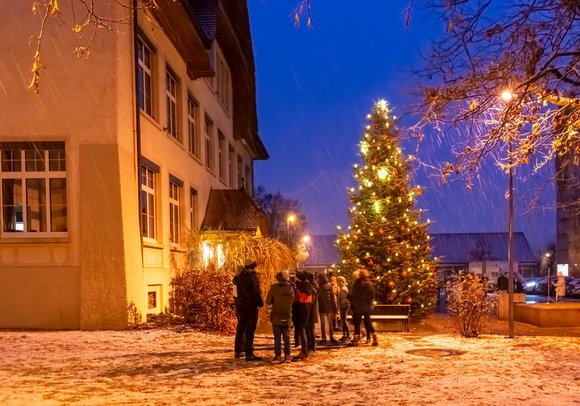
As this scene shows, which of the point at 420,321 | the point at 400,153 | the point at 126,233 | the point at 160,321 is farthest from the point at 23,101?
the point at 420,321

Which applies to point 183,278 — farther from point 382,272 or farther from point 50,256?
point 382,272

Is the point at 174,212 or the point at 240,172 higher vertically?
the point at 240,172

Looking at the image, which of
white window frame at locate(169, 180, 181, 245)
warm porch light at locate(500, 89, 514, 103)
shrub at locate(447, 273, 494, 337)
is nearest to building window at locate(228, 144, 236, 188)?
white window frame at locate(169, 180, 181, 245)

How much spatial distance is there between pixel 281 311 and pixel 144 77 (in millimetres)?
10309

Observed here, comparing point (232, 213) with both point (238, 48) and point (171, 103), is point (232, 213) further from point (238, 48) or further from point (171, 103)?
point (238, 48)

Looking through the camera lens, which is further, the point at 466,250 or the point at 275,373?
the point at 466,250

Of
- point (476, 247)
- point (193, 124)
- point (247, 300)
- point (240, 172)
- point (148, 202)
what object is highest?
point (193, 124)

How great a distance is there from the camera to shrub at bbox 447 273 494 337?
47.3 feet

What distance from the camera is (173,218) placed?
21250 mm

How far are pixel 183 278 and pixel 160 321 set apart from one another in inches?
63.6

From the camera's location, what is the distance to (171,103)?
2134 cm

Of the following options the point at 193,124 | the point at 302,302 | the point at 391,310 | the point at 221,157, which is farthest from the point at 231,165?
the point at 302,302

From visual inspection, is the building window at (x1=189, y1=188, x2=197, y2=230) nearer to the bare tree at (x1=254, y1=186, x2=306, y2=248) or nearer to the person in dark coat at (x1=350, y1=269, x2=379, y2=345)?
the person in dark coat at (x1=350, y1=269, x2=379, y2=345)

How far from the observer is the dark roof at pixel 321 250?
246ft
